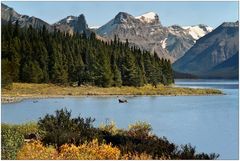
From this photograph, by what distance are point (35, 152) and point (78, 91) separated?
267ft

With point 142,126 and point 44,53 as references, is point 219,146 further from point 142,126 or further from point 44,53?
point 44,53

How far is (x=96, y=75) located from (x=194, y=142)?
8337 cm

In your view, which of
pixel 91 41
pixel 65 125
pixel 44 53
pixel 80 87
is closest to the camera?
pixel 65 125

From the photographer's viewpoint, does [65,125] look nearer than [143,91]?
Yes

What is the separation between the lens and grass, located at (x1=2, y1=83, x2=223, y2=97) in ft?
292

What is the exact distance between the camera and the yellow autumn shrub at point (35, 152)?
50.7 feet

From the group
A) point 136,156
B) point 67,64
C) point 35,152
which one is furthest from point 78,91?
point 136,156

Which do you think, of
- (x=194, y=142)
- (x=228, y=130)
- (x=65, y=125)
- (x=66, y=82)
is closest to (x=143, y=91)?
(x=66, y=82)

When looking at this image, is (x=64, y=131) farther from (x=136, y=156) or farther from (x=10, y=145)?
(x=10, y=145)

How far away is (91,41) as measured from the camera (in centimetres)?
14975

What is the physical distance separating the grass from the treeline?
Answer: 343 centimetres

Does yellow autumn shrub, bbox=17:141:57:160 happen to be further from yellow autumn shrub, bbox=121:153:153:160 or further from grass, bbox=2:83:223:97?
grass, bbox=2:83:223:97

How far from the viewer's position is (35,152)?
16219 millimetres

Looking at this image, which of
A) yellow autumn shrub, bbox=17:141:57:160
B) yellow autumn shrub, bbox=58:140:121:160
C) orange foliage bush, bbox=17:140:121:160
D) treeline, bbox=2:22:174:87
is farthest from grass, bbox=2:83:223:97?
yellow autumn shrub, bbox=58:140:121:160
